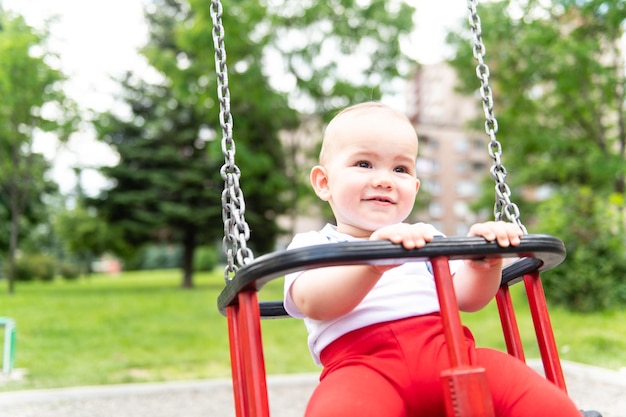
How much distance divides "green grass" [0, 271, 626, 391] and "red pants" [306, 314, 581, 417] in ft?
14.7

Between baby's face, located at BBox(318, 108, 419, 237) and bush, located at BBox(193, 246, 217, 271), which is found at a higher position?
bush, located at BBox(193, 246, 217, 271)

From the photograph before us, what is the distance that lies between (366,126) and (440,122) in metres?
45.6

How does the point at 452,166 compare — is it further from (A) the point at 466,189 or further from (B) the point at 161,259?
(B) the point at 161,259

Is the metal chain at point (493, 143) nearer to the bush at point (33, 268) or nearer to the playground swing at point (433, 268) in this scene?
the playground swing at point (433, 268)

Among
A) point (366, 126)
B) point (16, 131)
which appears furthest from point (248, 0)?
point (366, 126)

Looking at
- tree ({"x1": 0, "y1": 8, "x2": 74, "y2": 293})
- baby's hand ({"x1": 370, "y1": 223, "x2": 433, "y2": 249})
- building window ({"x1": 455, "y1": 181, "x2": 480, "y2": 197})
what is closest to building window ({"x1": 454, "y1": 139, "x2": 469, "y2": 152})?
building window ({"x1": 455, "y1": 181, "x2": 480, "y2": 197})

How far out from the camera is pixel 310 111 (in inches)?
584

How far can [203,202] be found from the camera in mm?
18453

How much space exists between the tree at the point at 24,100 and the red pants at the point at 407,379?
14238mm

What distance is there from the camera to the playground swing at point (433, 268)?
1241 mm

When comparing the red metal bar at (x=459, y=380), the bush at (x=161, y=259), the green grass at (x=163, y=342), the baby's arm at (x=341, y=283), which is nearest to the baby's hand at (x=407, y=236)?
the baby's arm at (x=341, y=283)

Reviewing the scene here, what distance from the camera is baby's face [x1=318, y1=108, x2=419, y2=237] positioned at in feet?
5.50

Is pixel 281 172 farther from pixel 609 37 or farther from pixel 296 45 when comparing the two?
pixel 609 37

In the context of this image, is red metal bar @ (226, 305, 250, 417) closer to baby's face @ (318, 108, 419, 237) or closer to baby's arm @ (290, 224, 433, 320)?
baby's arm @ (290, 224, 433, 320)
